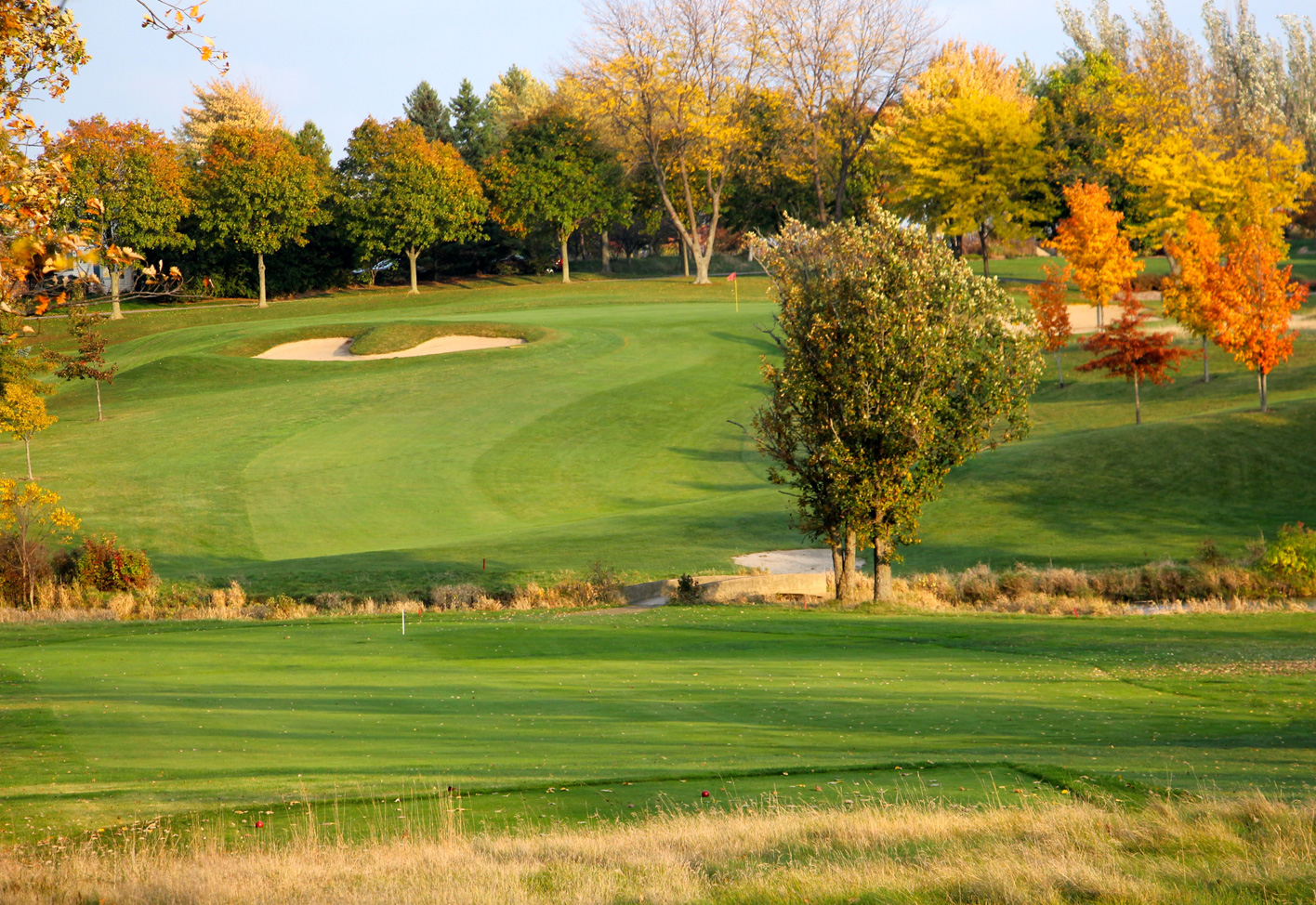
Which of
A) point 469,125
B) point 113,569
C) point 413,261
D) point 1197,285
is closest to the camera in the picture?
point 113,569

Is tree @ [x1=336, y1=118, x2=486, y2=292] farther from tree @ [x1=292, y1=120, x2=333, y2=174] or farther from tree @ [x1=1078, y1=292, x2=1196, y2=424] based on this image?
tree @ [x1=1078, y1=292, x2=1196, y2=424]

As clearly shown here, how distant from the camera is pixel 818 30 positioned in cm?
7794

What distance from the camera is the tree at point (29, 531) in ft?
87.8

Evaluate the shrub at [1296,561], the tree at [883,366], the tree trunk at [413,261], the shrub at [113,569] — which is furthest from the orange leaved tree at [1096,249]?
the tree trunk at [413,261]

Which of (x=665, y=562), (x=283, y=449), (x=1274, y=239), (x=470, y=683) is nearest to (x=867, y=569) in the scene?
(x=665, y=562)

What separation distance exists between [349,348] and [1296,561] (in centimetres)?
4527

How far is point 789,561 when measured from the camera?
30.0m

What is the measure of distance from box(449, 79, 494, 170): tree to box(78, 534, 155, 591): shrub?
277 feet

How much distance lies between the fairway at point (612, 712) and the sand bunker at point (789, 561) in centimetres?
821

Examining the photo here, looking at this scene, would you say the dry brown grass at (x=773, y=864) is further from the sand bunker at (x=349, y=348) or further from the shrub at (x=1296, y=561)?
the sand bunker at (x=349, y=348)

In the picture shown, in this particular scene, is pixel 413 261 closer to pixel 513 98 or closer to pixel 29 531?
pixel 513 98

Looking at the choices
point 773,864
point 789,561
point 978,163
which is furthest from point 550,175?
point 773,864

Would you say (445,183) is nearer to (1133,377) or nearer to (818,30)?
(818,30)

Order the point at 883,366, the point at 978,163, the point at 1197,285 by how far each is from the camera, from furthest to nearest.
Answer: the point at 978,163 < the point at 1197,285 < the point at 883,366
